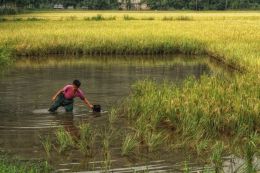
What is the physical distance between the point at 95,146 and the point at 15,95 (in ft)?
20.7

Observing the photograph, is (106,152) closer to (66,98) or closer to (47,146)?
(47,146)

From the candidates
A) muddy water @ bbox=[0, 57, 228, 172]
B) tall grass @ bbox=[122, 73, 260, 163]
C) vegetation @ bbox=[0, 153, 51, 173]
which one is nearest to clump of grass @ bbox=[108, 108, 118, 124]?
muddy water @ bbox=[0, 57, 228, 172]

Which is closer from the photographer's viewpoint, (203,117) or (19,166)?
(19,166)

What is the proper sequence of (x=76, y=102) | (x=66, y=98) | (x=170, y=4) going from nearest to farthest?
(x=66, y=98)
(x=76, y=102)
(x=170, y=4)

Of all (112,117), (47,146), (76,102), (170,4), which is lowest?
(170,4)

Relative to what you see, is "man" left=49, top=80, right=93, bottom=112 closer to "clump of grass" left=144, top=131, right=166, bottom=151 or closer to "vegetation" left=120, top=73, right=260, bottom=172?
"vegetation" left=120, top=73, right=260, bottom=172

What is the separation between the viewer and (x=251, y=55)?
1992cm

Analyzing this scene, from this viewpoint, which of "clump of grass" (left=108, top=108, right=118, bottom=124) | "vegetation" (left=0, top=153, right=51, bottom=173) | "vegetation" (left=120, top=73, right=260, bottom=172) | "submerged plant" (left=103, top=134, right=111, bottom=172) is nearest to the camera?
"vegetation" (left=0, top=153, right=51, bottom=173)

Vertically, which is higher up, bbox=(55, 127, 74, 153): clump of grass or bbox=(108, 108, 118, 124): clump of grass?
bbox=(55, 127, 74, 153): clump of grass

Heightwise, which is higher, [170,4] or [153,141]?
[153,141]

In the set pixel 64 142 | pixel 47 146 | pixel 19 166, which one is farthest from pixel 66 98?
pixel 19 166

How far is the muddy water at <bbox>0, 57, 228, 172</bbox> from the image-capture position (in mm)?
8250

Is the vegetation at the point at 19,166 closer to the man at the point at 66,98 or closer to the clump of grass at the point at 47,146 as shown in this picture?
the clump of grass at the point at 47,146

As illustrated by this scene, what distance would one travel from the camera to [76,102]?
13656mm
